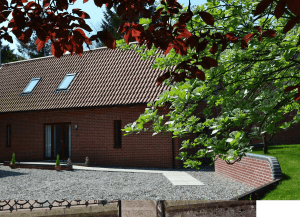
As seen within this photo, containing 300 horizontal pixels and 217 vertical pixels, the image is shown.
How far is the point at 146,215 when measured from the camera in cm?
431

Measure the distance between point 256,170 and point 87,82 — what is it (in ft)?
38.4

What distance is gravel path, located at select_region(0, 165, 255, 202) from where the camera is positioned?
7593 millimetres

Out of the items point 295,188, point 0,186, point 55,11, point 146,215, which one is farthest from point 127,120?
point 55,11

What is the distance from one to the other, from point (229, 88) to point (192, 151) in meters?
10.5

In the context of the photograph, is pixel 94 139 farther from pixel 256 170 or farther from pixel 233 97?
pixel 233 97

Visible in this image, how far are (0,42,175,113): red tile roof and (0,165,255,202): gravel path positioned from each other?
520 cm

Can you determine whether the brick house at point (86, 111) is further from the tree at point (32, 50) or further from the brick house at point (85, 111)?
the tree at point (32, 50)

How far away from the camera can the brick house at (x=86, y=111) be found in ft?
47.9

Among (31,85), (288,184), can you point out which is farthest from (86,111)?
(288,184)

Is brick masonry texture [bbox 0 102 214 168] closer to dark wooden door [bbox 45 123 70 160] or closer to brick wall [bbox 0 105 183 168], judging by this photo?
brick wall [bbox 0 105 183 168]

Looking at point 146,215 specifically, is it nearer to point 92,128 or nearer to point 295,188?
point 295,188

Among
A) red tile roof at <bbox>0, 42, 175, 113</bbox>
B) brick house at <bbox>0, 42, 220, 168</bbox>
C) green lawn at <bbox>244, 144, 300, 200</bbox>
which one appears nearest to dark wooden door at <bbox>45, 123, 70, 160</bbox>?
brick house at <bbox>0, 42, 220, 168</bbox>

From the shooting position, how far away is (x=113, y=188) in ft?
28.7

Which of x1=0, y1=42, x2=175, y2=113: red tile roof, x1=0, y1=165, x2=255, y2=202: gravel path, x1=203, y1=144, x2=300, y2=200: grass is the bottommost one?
x1=0, y1=165, x2=255, y2=202: gravel path
